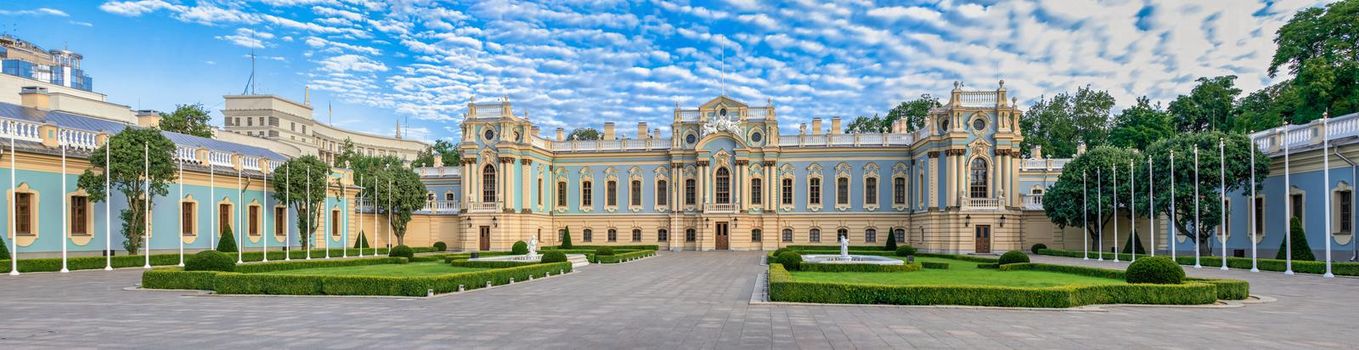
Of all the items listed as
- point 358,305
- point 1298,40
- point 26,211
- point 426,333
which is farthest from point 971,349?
point 1298,40

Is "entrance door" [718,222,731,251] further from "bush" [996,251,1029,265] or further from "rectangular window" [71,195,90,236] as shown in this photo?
"rectangular window" [71,195,90,236]

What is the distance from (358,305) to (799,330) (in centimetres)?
929

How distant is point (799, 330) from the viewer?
42.4ft

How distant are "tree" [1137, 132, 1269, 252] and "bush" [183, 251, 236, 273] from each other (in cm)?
3391

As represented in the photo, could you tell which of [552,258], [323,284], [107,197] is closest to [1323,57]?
[552,258]

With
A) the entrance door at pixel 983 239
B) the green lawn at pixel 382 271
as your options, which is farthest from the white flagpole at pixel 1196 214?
the green lawn at pixel 382 271

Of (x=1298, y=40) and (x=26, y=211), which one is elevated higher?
(x=1298, y=40)

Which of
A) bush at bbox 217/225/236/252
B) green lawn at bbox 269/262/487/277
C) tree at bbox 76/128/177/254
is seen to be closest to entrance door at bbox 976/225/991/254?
green lawn at bbox 269/262/487/277

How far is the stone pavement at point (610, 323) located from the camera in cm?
1157

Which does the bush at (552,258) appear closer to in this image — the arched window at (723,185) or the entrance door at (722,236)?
the entrance door at (722,236)

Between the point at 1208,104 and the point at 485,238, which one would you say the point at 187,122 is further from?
the point at 1208,104

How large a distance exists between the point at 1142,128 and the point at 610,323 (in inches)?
2210

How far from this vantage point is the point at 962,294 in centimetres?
1692

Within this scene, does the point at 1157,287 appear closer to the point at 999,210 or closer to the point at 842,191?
the point at 999,210
